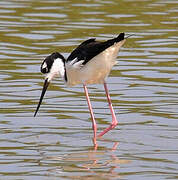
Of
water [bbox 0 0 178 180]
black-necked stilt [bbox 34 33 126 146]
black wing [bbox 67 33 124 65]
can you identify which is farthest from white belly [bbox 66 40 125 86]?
water [bbox 0 0 178 180]

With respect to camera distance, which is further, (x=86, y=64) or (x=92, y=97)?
(x=92, y=97)

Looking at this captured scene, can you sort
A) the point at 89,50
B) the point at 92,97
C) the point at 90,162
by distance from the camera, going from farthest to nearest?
1. the point at 92,97
2. the point at 89,50
3. the point at 90,162

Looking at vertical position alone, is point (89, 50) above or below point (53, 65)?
above

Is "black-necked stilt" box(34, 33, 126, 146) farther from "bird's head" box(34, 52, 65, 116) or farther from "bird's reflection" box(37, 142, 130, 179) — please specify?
"bird's reflection" box(37, 142, 130, 179)

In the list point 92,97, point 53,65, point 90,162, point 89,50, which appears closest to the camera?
point 90,162

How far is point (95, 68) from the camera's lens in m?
10.5

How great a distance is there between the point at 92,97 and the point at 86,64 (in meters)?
1.91

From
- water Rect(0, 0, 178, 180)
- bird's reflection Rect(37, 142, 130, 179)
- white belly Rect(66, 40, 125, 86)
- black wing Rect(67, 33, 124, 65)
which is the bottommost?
water Rect(0, 0, 178, 180)

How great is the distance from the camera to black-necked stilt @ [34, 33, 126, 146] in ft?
33.8

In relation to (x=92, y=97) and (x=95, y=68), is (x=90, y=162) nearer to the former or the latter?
(x=95, y=68)

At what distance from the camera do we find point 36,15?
18.8m

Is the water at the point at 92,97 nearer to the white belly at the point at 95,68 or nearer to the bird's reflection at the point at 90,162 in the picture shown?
the bird's reflection at the point at 90,162

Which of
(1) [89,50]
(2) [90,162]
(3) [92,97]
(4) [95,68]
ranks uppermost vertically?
(1) [89,50]

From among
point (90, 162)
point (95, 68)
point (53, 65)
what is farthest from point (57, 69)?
point (90, 162)
